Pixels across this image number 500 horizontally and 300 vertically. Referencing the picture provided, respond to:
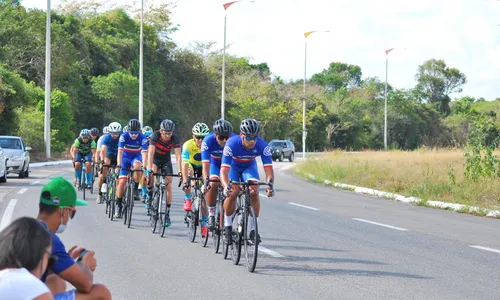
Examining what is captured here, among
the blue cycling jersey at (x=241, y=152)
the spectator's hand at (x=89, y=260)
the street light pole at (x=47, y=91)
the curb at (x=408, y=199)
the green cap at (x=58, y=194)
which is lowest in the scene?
the curb at (x=408, y=199)

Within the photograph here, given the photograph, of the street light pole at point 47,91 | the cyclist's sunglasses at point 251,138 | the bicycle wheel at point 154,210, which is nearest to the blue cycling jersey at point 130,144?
the bicycle wheel at point 154,210

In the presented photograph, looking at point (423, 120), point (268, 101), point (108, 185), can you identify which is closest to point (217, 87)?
point (268, 101)

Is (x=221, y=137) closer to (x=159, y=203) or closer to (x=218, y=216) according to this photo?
(x=218, y=216)

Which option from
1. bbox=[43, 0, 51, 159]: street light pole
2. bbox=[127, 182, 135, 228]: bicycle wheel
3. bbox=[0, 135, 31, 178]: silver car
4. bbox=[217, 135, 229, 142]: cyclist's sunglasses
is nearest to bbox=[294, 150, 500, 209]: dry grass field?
bbox=[127, 182, 135, 228]: bicycle wheel

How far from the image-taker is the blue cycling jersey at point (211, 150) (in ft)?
37.2

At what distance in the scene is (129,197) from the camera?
47.2 ft

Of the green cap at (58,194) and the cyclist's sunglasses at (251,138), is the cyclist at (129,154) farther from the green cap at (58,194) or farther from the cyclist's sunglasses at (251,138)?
the green cap at (58,194)

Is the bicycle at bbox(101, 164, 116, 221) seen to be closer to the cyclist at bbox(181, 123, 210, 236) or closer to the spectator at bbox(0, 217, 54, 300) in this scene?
the cyclist at bbox(181, 123, 210, 236)

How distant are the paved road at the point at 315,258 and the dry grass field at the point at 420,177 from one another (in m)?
2.99

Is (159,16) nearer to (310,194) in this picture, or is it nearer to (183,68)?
(183,68)

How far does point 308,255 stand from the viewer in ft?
35.9

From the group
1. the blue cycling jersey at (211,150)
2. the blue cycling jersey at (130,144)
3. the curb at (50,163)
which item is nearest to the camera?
the blue cycling jersey at (211,150)

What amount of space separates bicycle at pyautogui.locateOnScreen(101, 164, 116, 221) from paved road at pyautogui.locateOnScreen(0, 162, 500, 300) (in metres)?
0.34

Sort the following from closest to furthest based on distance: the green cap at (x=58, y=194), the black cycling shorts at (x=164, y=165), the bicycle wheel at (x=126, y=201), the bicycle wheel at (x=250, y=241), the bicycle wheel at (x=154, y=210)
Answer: the green cap at (x=58, y=194) → the bicycle wheel at (x=250, y=241) → the bicycle wheel at (x=154, y=210) → the black cycling shorts at (x=164, y=165) → the bicycle wheel at (x=126, y=201)
